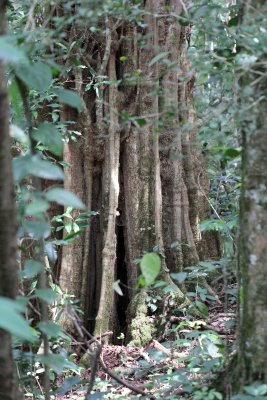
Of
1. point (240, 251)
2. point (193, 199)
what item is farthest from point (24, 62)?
point (193, 199)

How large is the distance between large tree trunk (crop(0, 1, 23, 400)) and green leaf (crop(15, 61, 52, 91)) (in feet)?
0.28

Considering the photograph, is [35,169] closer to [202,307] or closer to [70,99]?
[70,99]

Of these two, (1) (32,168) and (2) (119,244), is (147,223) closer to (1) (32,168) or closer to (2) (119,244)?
(2) (119,244)

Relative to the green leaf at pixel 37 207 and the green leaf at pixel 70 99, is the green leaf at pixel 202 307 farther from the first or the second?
the green leaf at pixel 37 207

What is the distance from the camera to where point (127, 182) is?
533 centimetres

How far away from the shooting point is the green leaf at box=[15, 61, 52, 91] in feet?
5.67

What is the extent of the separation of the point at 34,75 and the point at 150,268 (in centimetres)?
86

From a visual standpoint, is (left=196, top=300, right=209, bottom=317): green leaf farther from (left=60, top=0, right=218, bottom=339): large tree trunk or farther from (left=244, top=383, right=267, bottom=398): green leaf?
(left=244, top=383, right=267, bottom=398): green leaf

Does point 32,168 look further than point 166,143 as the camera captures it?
No

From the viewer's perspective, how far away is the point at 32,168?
154 centimetres

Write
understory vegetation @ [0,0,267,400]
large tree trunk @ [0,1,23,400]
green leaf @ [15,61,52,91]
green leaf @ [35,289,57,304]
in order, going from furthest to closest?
understory vegetation @ [0,0,267,400], green leaf @ [35,289,57,304], green leaf @ [15,61,52,91], large tree trunk @ [0,1,23,400]

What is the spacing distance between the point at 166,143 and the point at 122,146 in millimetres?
482

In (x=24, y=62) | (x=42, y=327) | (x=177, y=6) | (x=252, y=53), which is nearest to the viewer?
(x=24, y=62)

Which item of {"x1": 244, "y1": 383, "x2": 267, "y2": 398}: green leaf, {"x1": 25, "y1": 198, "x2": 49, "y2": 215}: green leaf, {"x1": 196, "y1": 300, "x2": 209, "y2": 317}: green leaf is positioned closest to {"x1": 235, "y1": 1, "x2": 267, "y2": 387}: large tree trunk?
{"x1": 244, "y1": 383, "x2": 267, "y2": 398}: green leaf
